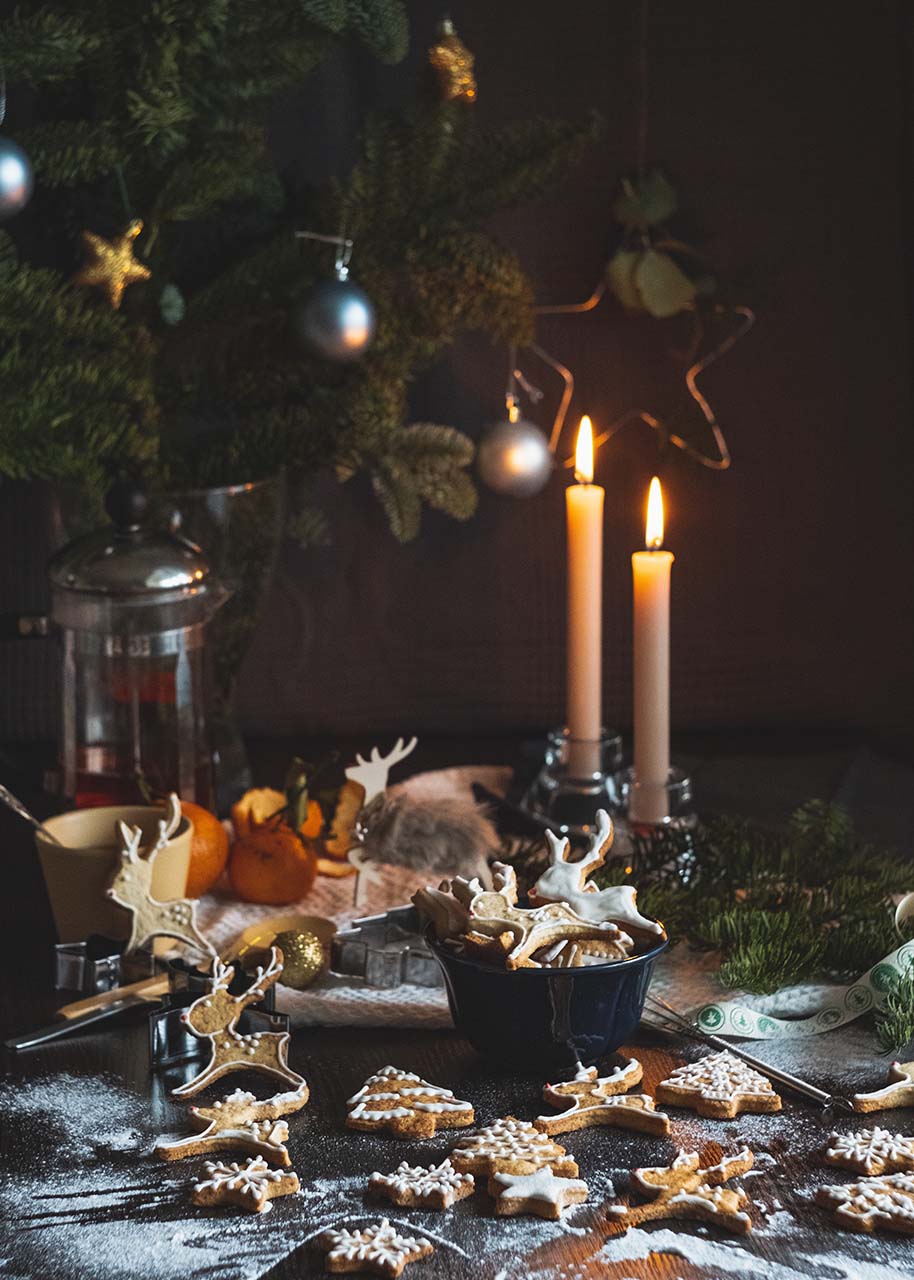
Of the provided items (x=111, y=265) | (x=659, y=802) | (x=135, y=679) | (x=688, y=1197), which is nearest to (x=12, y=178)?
(x=111, y=265)

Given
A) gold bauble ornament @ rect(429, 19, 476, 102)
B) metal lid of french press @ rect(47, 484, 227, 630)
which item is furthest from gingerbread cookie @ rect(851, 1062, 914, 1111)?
gold bauble ornament @ rect(429, 19, 476, 102)

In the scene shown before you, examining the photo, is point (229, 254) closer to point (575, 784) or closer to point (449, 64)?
point (449, 64)

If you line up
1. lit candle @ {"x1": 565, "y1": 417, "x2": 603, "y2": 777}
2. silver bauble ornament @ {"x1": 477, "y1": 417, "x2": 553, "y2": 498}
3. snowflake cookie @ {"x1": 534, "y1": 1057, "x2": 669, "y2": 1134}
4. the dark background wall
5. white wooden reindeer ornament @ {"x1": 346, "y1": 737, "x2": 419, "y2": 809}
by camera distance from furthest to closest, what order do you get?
the dark background wall, silver bauble ornament @ {"x1": 477, "y1": 417, "x2": 553, "y2": 498}, lit candle @ {"x1": 565, "y1": 417, "x2": 603, "y2": 777}, white wooden reindeer ornament @ {"x1": 346, "y1": 737, "x2": 419, "y2": 809}, snowflake cookie @ {"x1": 534, "y1": 1057, "x2": 669, "y2": 1134}

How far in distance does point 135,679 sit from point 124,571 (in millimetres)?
108

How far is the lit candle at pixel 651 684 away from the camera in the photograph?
989mm

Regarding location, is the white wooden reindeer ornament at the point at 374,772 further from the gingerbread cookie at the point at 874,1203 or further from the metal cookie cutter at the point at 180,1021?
the gingerbread cookie at the point at 874,1203

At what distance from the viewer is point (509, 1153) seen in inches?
25.0

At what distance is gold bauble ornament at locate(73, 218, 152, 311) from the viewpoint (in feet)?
3.33

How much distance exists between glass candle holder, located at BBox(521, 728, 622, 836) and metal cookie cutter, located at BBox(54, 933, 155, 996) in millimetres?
329

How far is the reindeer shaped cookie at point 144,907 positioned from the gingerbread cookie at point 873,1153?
1.15 ft

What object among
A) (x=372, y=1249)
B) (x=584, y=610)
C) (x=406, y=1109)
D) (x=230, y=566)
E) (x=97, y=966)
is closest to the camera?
(x=372, y=1249)

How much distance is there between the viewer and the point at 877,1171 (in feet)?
2.06

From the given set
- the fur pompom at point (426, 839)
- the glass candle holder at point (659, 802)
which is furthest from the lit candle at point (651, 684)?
the fur pompom at point (426, 839)

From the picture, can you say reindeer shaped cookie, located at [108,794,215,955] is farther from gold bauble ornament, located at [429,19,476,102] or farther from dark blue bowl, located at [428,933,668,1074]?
gold bauble ornament, located at [429,19,476,102]
